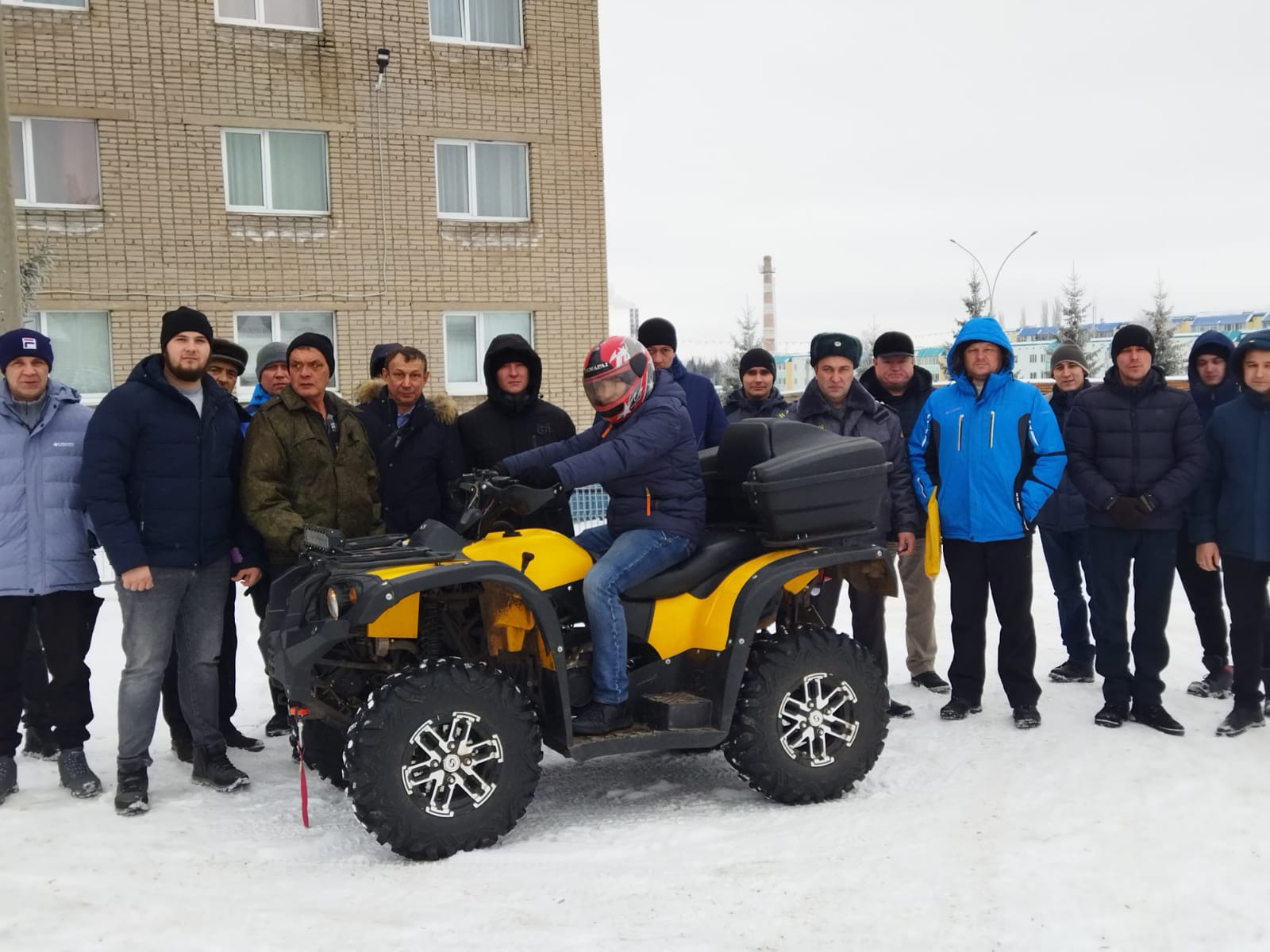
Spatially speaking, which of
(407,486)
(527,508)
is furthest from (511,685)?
(407,486)

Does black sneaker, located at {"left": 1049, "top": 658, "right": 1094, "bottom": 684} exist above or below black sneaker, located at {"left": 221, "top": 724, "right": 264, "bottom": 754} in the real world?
below

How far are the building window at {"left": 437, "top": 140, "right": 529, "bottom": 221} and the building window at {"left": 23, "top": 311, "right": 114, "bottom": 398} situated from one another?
16.2ft

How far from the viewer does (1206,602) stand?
23.2ft

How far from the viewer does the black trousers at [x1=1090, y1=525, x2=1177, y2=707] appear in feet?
20.9

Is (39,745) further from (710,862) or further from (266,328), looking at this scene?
(266,328)

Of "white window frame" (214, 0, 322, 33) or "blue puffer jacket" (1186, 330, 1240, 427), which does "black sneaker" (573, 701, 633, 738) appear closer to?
"blue puffer jacket" (1186, 330, 1240, 427)

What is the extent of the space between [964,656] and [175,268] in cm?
1287

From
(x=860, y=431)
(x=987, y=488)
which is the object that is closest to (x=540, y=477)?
(x=860, y=431)

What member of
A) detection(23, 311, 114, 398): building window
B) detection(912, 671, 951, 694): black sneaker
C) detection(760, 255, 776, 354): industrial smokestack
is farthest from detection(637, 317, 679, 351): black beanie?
detection(760, 255, 776, 354): industrial smokestack

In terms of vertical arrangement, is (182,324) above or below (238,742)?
above

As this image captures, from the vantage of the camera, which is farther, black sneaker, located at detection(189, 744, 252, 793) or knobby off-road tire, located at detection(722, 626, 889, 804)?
black sneaker, located at detection(189, 744, 252, 793)

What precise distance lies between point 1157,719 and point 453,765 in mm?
3868

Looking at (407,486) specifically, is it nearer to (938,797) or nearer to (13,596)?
(13,596)

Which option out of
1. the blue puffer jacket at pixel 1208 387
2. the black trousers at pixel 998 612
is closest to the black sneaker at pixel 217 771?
the black trousers at pixel 998 612
